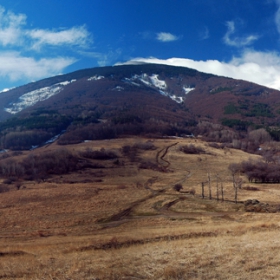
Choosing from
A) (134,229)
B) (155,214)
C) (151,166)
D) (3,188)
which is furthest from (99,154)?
(134,229)

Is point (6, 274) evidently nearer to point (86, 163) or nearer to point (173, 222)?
point (173, 222)

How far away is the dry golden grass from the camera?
54.0 feet

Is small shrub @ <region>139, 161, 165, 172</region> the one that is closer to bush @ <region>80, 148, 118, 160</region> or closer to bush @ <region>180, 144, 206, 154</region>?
bush @ <region>80, 148, 118, 160</region>

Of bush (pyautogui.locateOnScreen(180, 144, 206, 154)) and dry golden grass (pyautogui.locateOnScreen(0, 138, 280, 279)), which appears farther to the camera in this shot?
bush (pyautogui.locateOnScreen(180, 144, 206, 154))

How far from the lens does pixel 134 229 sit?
38.5 meters

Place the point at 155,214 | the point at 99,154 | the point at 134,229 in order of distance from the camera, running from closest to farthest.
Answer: the point at 134,229 → the point at 155,214 → the point at 99,154

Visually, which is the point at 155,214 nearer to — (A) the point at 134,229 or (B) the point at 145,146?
(A) the point at 134,229

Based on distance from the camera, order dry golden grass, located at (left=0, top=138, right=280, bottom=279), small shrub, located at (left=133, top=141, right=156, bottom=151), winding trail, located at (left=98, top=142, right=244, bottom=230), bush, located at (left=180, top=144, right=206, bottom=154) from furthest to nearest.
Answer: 1. small shrub, located at (left=133, top=141, right=156, bottom=151)
2. bush, located at (left=180, top=144, right=206, bottom=154)
3. winding trail, located at (left=98, top=142, right=244, bottom=230)
4. dry golden grass, located at (left=0, top=138, right=280, bottom=279)

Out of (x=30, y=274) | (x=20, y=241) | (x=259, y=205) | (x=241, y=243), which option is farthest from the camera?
(x=259, y=205)

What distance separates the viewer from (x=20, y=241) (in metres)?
35.5

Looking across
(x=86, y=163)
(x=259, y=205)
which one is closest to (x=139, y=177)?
(x=86, y=163)

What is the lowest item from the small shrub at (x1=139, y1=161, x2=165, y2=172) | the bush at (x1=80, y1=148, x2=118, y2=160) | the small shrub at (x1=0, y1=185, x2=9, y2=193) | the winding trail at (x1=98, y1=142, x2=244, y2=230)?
the winding trail at (x1=98, y1=142, x2=244, y2=230)

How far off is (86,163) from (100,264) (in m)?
109

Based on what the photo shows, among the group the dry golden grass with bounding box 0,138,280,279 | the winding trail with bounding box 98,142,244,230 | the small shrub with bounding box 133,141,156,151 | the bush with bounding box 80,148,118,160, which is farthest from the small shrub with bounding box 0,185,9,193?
the small shrub with bounding box 133,141,156,151
